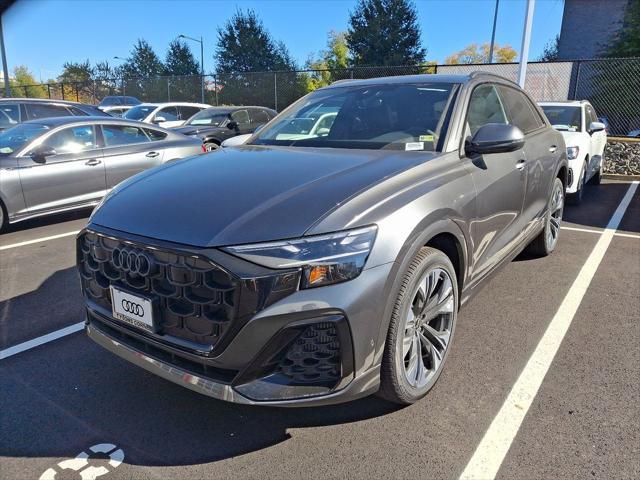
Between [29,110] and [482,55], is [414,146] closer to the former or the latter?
[29,110]

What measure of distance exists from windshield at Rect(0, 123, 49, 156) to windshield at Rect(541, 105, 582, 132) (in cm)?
A: 787

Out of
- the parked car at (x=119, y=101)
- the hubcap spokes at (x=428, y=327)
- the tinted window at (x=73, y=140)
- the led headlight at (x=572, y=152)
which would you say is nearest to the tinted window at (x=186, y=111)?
the tinted window at (x=73, y=140)

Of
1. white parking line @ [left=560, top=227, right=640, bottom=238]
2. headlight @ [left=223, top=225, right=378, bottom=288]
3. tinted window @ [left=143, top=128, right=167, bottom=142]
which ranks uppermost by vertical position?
tinted window @ [left=143, top=128, right=167, bottom=142]

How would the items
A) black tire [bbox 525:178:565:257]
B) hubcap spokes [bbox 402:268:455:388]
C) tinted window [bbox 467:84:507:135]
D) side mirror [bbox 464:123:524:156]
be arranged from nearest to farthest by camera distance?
hubcap spokes [bbox 402:268:455:388] → side mirror [bbox 464:123:524:156] → tinted window [bbox 467:84:507:135] → black tire [bbox 525:178:565:257]

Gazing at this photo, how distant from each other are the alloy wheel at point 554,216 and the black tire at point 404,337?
2.72m

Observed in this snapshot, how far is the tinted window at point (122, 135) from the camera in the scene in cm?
717

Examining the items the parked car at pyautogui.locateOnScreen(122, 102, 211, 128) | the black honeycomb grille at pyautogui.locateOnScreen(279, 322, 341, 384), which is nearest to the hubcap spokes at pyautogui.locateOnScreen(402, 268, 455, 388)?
the black honeycomb grille at pyautogui.locateOnScreen(279, 322, 341, 384)

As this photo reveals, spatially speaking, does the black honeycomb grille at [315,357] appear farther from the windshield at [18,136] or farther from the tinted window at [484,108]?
the windshield at [18,136]

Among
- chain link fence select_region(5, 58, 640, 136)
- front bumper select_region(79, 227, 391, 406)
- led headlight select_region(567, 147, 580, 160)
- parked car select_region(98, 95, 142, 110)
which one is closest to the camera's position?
front bumper select_region(79, 227, 391, 406)

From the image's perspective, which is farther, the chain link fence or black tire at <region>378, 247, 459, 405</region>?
the chain link fence

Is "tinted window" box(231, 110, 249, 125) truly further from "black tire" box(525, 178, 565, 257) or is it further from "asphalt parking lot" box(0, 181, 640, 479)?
"asphalt parking lot" box(0, 181, 640, 479)

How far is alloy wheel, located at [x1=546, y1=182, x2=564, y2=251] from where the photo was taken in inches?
189

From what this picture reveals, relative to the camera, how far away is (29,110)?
10.0m

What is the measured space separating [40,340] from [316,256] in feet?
8.03
